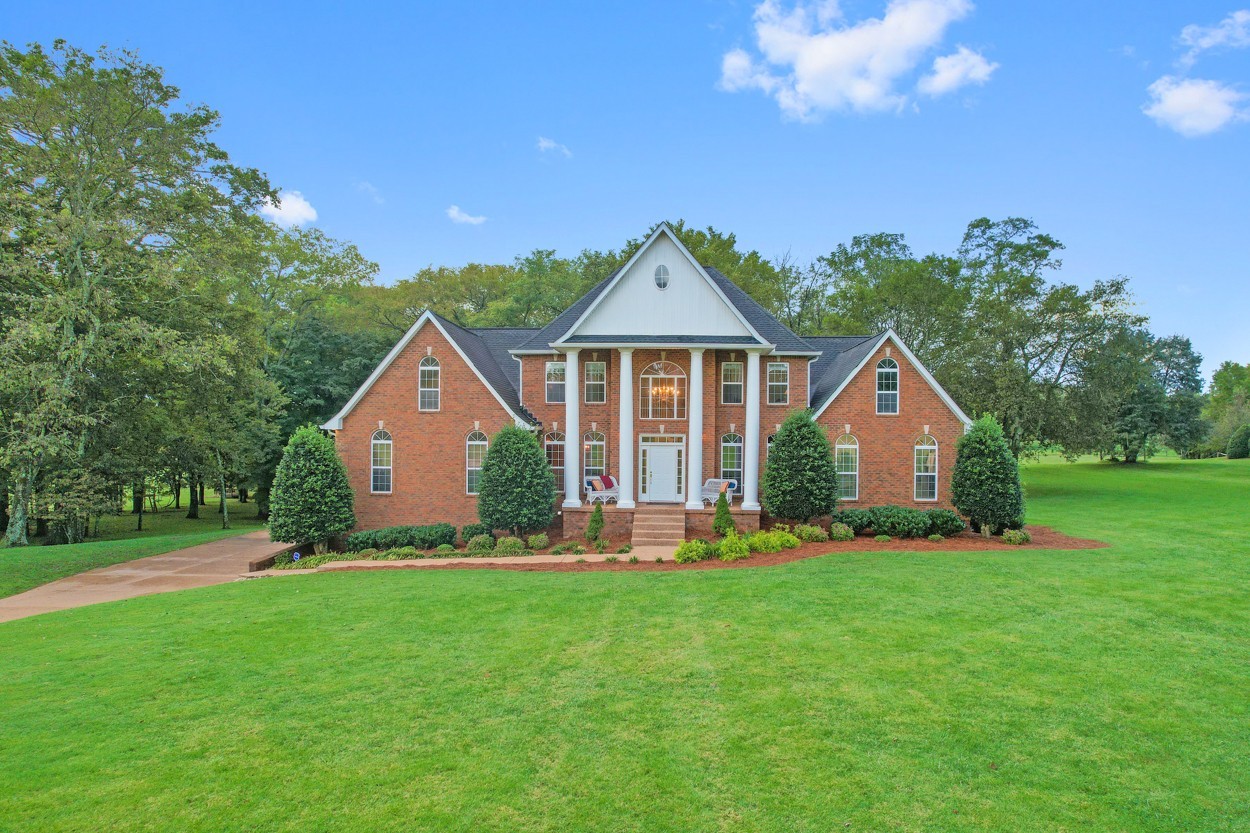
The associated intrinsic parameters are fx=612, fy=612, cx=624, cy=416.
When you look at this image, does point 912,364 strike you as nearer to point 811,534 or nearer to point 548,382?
point 811,534

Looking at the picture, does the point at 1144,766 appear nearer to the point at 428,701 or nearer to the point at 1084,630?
the point at 1084,630

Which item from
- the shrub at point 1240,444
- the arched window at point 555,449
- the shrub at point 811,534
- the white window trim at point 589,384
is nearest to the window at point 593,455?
the arched window at point 555,449

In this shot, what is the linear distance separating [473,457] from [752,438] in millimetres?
9674

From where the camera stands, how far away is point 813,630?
9.55 meters

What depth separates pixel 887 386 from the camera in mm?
21625

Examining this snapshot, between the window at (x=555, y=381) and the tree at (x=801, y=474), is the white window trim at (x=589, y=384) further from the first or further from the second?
the tree at (x=801, y=474)

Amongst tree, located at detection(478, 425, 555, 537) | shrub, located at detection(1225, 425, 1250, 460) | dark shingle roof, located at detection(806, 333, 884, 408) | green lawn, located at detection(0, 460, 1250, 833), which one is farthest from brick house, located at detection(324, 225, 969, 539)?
shrub, located at detection(1225, 425, 1250, 460)

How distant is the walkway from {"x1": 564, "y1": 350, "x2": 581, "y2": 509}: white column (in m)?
9.07

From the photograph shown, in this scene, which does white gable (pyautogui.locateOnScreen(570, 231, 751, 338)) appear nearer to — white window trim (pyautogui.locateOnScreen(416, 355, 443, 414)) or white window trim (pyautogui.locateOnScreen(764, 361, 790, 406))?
white window trim (pyautogui.locateOnScreen(764, 361, 790, 406))

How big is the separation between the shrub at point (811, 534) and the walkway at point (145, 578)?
15.5m

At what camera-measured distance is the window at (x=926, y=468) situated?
70.6 feet

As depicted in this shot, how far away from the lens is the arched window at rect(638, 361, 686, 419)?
21.7 m

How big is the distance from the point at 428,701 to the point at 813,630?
5790 millimetres

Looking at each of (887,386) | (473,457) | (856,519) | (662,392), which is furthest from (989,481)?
(473,457)
